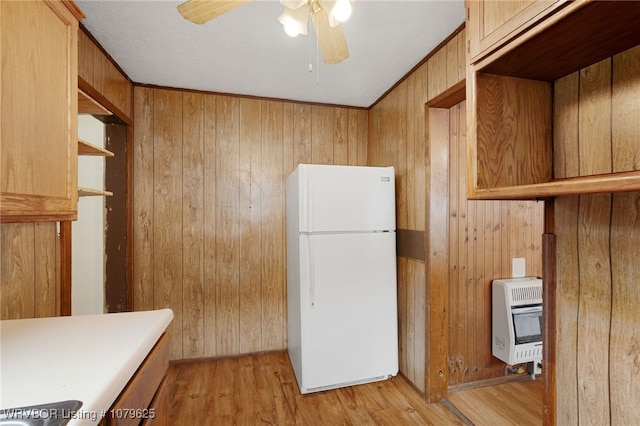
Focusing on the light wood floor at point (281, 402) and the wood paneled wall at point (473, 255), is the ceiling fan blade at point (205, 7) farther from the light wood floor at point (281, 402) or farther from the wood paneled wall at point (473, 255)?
the light wood floor at point (281, 402)

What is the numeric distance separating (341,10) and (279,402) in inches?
90.0

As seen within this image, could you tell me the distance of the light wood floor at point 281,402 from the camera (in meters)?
1.86

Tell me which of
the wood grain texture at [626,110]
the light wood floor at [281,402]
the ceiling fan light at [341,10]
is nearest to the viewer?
the wood grain texture at [626,110]

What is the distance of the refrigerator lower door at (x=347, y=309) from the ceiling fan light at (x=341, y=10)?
137 cm

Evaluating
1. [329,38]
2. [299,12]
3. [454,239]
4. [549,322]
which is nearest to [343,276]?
[454,239]

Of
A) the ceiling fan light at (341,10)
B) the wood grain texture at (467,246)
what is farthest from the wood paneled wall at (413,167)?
the ceiling fan light at (341,10)

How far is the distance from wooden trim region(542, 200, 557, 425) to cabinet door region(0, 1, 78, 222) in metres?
1.84

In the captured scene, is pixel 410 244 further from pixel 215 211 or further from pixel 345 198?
pixel 215 211

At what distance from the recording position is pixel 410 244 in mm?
2254

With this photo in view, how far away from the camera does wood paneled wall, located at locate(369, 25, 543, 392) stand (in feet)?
6.86

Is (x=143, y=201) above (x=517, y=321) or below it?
above

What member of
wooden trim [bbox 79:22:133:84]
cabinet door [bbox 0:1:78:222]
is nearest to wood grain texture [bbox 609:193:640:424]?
cabinet door [bbox 0:1:78:222]

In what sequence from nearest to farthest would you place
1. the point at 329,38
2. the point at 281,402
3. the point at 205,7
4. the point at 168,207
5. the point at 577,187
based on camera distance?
1. the point at 577,187
2. the point at 205,7
3. the point at 329,38
4. the point at 281,402
5. the point at 168,207

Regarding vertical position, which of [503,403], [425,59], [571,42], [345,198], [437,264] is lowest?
[503,403]
